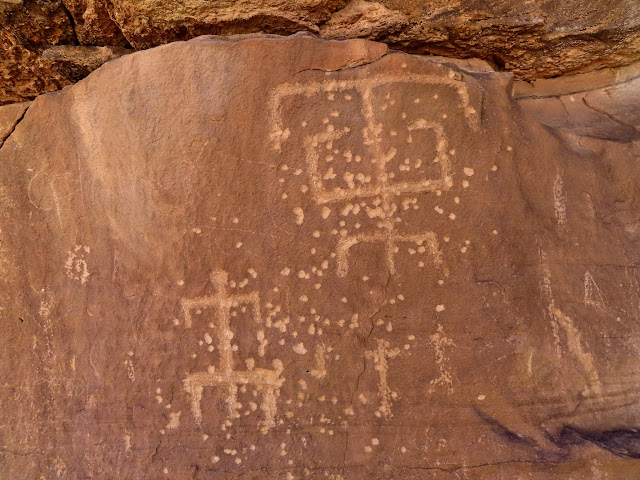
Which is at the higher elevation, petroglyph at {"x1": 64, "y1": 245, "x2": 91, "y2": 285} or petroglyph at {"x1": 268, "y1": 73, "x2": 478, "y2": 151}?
petroglyph at {"x1": 268, "y1": 73, "x2": 478, "y2": 151}

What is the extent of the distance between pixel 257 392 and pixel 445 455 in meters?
0.66

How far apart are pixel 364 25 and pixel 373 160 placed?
0.63 meters

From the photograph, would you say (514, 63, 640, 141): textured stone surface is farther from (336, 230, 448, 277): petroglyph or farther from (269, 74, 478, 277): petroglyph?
(336, 230, 448, 277): petroglyph

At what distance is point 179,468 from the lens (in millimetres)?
1770

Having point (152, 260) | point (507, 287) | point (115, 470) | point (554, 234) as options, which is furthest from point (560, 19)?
point (115, 470)

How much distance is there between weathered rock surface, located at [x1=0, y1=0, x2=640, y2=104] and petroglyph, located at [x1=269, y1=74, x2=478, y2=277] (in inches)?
15.1

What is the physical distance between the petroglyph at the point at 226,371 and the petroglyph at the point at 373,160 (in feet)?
1.09

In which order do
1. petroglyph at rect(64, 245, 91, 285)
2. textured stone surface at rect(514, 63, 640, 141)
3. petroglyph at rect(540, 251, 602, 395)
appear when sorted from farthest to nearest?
textured stone surface at rect(514, 63, 640, 141), petroglyph at rect(64, 245, 91, 285), petroglyph at rect(540, 251, 602, 395)

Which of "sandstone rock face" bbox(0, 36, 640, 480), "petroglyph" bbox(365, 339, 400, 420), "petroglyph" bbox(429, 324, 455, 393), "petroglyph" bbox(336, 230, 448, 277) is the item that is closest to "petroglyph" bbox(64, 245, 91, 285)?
"sandstone rock face" bbox(0, 36, 640, 480)

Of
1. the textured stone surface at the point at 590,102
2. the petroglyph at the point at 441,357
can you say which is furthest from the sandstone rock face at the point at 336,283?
the textured stone surface at the point at 590,102

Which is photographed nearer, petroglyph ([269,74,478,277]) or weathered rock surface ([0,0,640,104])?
petroglyph ([269,74,478,277])

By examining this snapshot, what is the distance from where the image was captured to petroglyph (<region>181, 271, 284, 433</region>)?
178 centimetres

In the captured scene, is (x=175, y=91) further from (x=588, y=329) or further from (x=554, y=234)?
(x=588, y=329)

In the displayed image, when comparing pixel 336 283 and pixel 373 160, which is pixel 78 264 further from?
pixel 373 160
